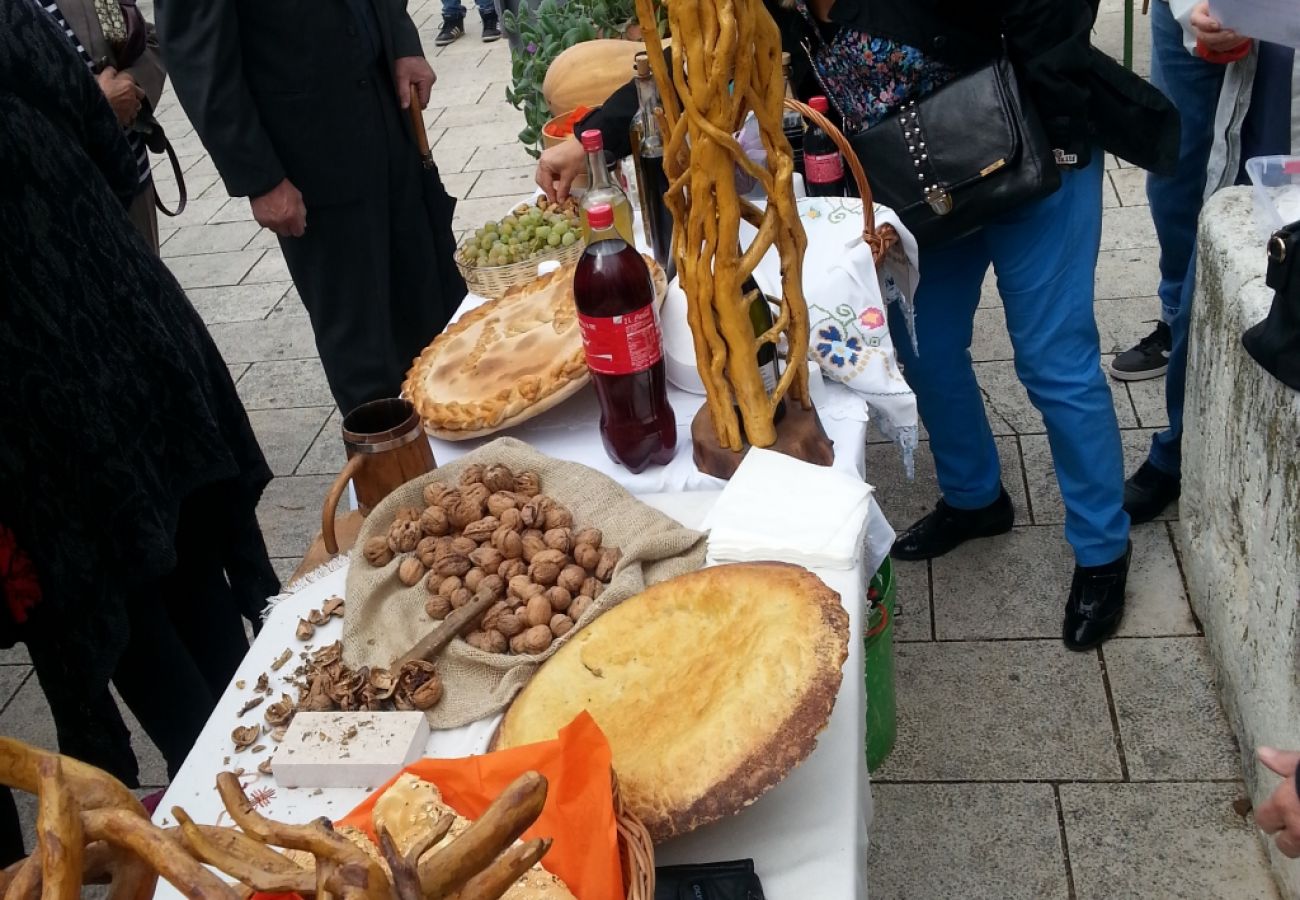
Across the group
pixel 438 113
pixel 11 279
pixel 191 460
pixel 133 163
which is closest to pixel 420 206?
pixel 133 163

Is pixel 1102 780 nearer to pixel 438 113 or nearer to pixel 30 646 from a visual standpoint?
pixel 30 646

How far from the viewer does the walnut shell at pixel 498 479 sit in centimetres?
173

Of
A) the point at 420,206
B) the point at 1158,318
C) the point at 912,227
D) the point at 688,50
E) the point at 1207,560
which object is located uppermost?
the point at 688,50

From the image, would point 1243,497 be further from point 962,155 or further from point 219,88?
point 219,88

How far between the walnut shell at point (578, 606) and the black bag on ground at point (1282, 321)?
3.88ft

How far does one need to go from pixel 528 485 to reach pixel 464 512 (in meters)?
0.12

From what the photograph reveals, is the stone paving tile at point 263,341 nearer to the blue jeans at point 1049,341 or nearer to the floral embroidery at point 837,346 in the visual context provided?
the blue jeans at point 1049,341

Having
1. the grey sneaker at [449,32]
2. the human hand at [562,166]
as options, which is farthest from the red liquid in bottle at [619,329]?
the grey sneaker at [449,32]

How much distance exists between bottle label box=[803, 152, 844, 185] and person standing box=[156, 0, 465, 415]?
1.60 meters

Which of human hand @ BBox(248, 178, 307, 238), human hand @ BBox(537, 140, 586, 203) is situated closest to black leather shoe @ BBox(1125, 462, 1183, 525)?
human hand @ BBox(537, 140, 586, 203)

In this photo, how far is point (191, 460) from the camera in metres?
2.19

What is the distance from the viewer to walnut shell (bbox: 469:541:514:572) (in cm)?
159

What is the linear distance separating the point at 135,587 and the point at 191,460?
0.88 ft

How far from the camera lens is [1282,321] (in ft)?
5.78
